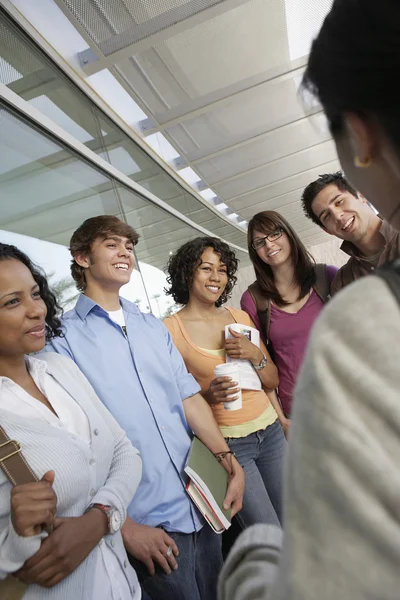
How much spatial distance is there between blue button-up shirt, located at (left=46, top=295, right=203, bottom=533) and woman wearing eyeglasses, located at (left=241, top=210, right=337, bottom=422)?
829 mm

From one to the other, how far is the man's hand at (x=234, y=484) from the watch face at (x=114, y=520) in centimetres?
66

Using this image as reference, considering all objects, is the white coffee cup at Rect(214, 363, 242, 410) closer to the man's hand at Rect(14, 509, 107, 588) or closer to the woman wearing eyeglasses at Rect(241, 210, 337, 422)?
the woman wearing eyeglasses at Rect(241, 210, 337, 422)

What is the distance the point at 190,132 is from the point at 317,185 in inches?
168

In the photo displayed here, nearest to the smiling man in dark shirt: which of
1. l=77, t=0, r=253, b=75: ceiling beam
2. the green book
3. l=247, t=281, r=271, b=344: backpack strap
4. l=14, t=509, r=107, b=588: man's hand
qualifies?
l=247, t=281, r=271, b=344: backpack strap

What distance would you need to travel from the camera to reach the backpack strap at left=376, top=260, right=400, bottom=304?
36 cm

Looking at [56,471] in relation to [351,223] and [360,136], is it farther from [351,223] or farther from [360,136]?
[351,223]

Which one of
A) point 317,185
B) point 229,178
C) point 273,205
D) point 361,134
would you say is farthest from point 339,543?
point 273,205

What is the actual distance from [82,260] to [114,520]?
1379mm

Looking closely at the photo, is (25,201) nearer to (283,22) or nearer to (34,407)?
(34,407)

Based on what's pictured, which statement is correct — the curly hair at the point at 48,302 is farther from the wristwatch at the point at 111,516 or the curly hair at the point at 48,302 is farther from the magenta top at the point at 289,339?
the magenta top at the point at 289,339

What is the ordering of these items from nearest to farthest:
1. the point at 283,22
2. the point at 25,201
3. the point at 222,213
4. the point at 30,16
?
the point at 25,201 → the point at 30,16 → the point at 283,22 → the point at 222,213

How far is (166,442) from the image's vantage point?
5.69 feet

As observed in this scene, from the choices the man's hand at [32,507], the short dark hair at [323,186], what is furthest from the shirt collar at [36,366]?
the short dark hair at [323,186]

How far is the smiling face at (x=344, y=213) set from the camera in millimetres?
2371
